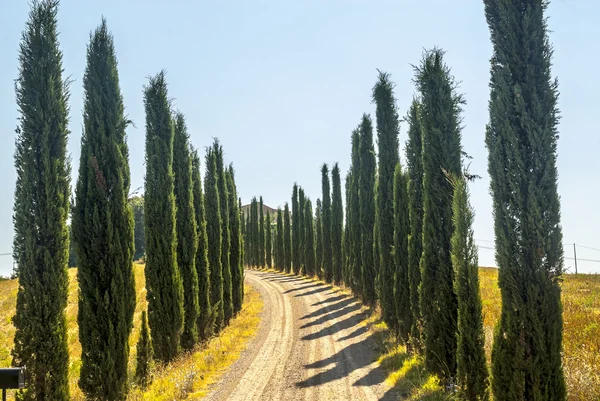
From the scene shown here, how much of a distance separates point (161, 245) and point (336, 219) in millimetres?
26381

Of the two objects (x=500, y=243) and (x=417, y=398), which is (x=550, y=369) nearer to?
(x=500, y=243)

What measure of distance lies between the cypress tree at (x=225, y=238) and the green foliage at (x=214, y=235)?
30.0 inches

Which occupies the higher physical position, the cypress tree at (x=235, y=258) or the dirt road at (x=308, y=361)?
the cypress tree at (x=235, y=258)

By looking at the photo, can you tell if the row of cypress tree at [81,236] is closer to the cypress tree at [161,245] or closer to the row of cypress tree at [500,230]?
the cypress tree at [161,245]

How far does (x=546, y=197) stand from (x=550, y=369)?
2712 mm

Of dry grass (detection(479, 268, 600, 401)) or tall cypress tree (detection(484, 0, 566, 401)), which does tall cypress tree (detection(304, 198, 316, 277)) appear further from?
tall cypress tree (detection(484, 0, 566, 401))

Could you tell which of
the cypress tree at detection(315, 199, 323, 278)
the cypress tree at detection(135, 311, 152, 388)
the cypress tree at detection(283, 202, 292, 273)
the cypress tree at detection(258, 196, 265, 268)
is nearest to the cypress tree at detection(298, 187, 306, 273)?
the cypress tree at detection(283, 202, 292, 273)

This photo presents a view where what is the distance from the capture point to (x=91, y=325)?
10117mm

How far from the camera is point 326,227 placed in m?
41.3

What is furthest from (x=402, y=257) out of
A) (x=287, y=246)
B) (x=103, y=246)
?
(x=287, y=246)

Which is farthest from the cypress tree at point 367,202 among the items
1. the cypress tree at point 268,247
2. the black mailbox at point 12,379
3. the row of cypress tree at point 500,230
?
the cypress tree at point 268,247

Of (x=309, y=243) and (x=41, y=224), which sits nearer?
(x=41, y=224)

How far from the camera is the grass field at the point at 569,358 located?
8180 millimetres

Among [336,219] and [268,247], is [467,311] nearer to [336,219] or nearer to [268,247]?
[336,219]
